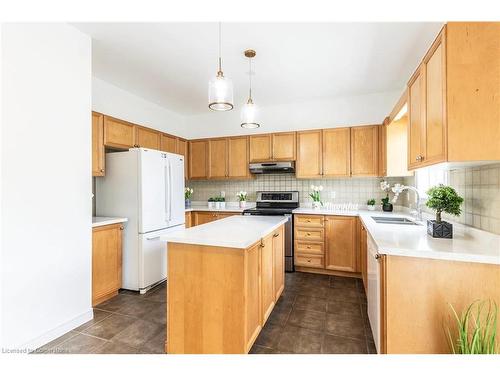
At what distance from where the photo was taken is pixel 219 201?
4398 mm

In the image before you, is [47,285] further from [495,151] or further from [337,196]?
[337,196]

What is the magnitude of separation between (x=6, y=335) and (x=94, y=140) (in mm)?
1937

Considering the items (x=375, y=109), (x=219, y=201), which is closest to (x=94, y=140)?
(x=219, y=201)

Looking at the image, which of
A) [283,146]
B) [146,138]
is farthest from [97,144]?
[283,146]

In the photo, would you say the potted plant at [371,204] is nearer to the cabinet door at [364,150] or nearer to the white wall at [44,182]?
the cabinet door at [364,150]

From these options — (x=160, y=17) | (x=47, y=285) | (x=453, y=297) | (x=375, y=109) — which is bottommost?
(x=47, y=285)

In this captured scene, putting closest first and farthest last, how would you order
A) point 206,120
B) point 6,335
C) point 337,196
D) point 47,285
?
1. point 6,335
2. point 47,285
3. point 337,196
4. point 206,120

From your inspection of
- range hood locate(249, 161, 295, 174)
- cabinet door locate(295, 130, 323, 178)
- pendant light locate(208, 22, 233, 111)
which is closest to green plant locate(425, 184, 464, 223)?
pendant light locate(208, 22, 233, 111)

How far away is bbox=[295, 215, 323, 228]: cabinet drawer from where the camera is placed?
136 inches

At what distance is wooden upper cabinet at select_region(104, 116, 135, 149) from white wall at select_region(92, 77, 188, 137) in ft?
1.30

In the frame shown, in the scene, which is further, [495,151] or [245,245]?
[245,245]

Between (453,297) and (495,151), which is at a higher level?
(495,151)

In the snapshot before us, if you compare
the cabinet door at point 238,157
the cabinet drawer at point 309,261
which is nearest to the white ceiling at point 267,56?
the cabinet door at point 238,157

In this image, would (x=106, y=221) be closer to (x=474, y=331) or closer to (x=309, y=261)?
(x=309, y=261)
